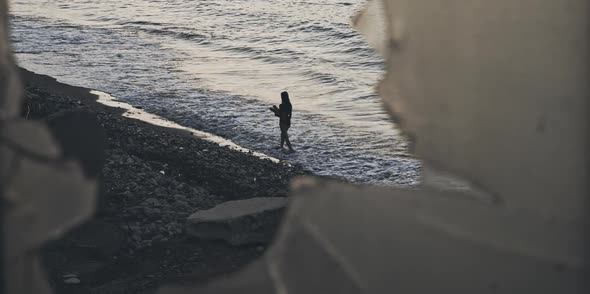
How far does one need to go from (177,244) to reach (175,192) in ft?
5.07

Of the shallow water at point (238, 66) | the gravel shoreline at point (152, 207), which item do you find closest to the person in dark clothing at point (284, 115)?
the shallow water at point (238, 66)

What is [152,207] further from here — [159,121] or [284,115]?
[159,121]

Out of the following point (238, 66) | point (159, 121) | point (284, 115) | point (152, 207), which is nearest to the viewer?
point (152, 207)

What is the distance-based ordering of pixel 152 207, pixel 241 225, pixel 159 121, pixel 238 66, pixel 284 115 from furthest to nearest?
pixel 238 66, pixel 159 121, pixel 284 115, pixel 152 207, pixel 241 225

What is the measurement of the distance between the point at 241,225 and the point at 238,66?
15.4 metres

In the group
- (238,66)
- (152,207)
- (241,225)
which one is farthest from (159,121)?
(241,225)

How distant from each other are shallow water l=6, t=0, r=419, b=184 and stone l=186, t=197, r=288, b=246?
5.14 meters

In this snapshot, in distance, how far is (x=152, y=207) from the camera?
8.84 m

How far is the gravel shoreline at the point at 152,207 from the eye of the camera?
24.3ft

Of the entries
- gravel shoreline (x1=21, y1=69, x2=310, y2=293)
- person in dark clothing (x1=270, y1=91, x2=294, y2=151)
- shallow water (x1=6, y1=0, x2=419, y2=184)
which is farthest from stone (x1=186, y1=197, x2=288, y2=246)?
person in dark clothing (x1=270, y1=91, x2=294, y2=151)

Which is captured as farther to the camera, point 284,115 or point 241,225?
point 284,115

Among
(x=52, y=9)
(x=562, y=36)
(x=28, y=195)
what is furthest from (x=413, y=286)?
(x=52, y=9)

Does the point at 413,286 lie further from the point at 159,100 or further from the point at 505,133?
the point at 159,100

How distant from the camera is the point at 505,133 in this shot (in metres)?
1.97
